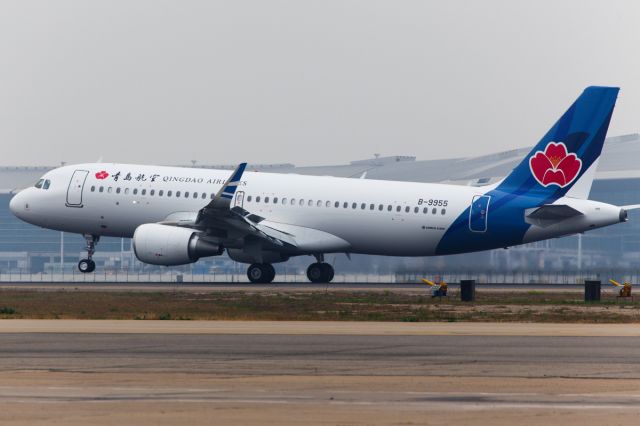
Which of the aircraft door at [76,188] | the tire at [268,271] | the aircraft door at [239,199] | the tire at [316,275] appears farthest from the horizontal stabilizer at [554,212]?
A: the aircraft door at [76,188]

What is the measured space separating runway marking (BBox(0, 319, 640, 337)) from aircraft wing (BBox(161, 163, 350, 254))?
19.5m

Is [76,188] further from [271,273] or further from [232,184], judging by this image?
[271,273]

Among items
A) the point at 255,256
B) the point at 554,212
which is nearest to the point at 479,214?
the point at 554,212

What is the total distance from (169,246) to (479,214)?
45.3 feet

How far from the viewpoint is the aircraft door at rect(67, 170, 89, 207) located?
5988cm

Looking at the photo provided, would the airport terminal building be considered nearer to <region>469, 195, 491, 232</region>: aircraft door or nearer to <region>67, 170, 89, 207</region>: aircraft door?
<region>469, 195, 491, 232</region>: aircraft door

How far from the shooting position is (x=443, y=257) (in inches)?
2689

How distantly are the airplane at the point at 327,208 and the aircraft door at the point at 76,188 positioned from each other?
0.06 m

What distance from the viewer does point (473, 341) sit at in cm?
2892

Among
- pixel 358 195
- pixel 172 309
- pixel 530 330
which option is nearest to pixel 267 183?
pixel 358 195

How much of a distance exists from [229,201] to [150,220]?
621 centimetres

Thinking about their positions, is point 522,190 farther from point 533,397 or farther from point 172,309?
point 533,397

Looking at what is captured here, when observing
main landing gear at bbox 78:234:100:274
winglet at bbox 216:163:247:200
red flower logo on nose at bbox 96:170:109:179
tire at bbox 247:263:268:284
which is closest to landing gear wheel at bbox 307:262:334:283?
tire at bbox 247:263:268:284

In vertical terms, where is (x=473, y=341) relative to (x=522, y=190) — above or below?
below
